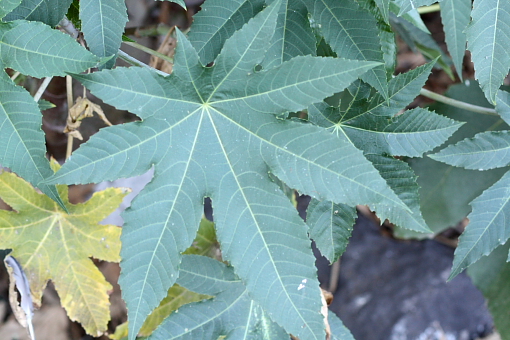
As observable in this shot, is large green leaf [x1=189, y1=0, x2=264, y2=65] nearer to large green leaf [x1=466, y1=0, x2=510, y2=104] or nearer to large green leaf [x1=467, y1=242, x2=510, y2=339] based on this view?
large green leaf [x1=466, y1=0, x2=510, y2=104]

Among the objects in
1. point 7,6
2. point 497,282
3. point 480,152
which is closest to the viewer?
point 7,6

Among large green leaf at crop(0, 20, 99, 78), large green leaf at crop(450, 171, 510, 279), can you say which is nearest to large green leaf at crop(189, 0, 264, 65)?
large green leaf at crop(0, 20, 99, 78)

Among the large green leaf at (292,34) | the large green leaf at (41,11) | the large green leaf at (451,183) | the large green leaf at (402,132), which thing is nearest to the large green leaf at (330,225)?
the large green leaf at (402,132)

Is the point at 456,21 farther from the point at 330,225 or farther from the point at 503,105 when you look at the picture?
the point at 330,225

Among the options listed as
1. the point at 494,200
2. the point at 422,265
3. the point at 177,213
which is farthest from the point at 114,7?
the point at 422,265

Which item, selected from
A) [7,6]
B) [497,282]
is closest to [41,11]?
[7,6]

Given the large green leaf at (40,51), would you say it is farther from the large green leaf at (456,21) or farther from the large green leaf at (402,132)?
the large green leaf at (456,21)

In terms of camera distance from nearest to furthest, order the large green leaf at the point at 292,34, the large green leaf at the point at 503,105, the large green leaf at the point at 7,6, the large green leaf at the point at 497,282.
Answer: the large green leaf at the point at 7,6, the large green leaf at the point at 292,34, the large green leaf at the point at 503,105, the large green leaf at the point at 497,282
